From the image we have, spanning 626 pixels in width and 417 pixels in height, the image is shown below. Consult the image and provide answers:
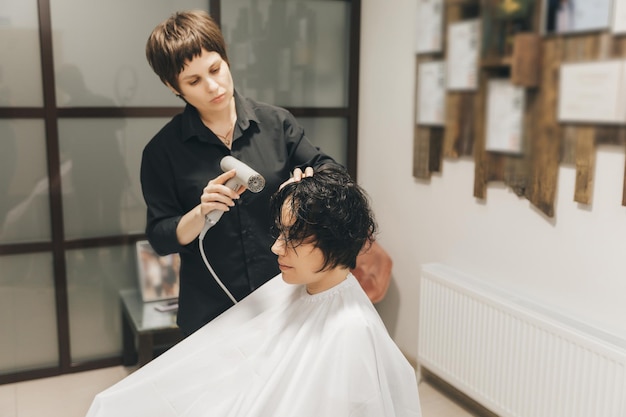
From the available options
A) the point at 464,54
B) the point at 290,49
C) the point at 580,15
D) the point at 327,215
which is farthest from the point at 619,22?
the point at 290,49

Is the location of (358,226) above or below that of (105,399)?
above

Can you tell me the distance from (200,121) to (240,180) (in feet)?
0.93

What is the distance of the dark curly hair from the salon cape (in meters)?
0.11

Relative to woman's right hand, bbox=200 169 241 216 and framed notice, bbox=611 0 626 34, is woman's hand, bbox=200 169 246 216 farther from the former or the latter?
framed notice, bbox=611 0 626 34

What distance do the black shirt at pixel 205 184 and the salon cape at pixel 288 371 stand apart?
0.15 metres

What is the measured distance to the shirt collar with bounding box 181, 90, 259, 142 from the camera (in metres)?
1.50

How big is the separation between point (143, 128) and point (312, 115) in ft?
2.64

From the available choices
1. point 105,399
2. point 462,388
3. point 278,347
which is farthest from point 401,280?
point 105,399

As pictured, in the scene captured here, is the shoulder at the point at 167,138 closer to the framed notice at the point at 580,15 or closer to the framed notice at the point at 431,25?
the framed notice at the point at 431,25

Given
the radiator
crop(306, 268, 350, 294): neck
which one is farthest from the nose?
the radiator

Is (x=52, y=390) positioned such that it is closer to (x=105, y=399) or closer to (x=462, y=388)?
(x=105, y=399)

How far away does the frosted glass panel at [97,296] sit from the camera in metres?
2.73

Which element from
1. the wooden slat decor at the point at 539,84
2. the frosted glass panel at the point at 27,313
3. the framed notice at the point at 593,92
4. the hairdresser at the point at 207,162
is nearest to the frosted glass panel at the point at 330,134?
the frosted glass panel at the point at 27,313

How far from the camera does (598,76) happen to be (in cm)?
108
